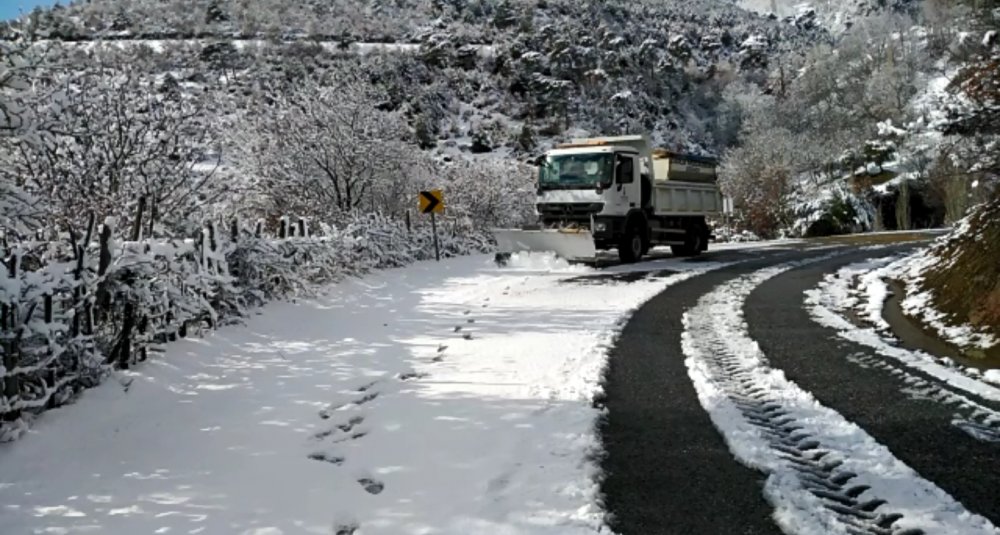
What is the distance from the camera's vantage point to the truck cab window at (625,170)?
54.1 ft

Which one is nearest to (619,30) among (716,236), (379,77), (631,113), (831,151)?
(631,113)

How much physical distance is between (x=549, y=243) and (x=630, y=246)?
7.24ft

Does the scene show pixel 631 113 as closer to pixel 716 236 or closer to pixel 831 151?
pixel 831 151

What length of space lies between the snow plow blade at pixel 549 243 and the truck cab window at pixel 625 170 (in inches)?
65.9

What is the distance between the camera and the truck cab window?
16500 mm

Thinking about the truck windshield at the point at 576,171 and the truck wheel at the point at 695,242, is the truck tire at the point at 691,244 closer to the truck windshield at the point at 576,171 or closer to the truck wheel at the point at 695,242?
the truck wheel at the point at 695,242

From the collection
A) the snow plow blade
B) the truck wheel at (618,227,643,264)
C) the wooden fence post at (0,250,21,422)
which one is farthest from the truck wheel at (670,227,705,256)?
the wooden fence post at (0,250,21,422)

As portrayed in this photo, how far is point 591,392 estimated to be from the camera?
5.52 m

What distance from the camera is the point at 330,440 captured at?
4.73m

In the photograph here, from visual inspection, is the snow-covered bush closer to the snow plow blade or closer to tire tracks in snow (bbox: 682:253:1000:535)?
tire tracks in snow (bbox: 682:253:1000:535)

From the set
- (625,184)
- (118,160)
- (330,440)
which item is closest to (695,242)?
(625,184)

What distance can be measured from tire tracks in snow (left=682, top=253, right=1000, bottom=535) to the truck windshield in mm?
10160

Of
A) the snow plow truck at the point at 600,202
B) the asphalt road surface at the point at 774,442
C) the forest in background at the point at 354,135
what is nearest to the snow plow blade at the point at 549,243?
the snow plow truck at the point at 600,202

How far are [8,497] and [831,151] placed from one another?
47123 millimetres
